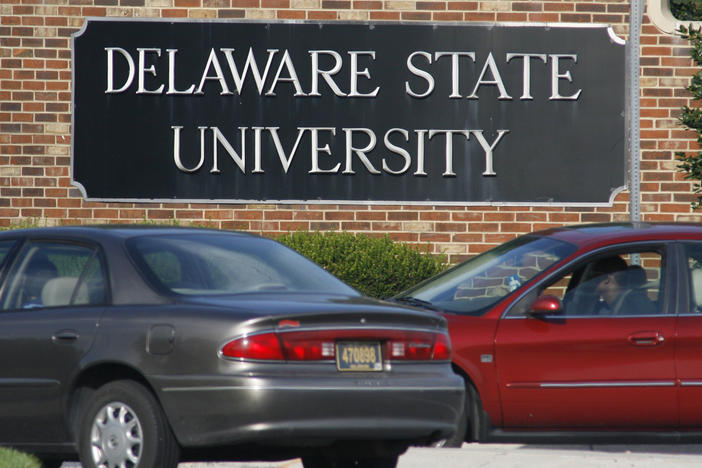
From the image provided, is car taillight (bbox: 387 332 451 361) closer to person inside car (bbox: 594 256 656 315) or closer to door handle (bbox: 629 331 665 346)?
door handle (bbox: 629 331 665 346)

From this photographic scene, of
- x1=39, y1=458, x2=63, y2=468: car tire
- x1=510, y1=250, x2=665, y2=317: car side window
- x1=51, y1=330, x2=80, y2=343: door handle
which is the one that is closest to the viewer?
x1=51, y1=330, x2=80, y2=343: door handle

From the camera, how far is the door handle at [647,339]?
8469mm

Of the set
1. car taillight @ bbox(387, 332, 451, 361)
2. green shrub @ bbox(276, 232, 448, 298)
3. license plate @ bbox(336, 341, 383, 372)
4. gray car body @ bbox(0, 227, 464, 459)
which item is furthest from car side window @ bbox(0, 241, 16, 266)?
green shrub @ bbox(276, 232, 448, 298)

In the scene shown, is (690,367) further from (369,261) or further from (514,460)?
(369,261)

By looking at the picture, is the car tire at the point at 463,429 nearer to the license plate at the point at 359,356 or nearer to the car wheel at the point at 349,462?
the car wheel at the point at 349,462

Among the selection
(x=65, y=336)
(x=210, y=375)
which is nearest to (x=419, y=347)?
(x=210, y=375)

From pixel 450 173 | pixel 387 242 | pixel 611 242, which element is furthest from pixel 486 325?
pixel 450 173

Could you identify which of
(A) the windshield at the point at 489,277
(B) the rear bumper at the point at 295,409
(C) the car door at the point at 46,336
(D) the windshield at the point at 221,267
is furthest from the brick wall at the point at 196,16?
(B) the rear bumper at the point at 295,409

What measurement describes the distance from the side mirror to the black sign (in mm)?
6851

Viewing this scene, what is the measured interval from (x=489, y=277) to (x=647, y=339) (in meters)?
1.27

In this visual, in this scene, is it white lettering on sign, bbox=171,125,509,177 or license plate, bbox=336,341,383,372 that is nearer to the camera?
license plate, bbox=336,341,383,372

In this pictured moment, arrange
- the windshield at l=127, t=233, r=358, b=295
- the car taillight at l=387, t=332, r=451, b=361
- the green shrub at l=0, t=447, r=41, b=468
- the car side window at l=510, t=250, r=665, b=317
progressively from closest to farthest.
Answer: the green shrub at l=0, t=447, r=41, b=468, the car taillight at l=387, t=332, r=451, b=361, the windshield at l=127, t=233, r=358, b=295, the car side window at l=510, t=250, r=665, b=317

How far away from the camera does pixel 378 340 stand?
20.9ft

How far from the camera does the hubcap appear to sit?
20.4ft
